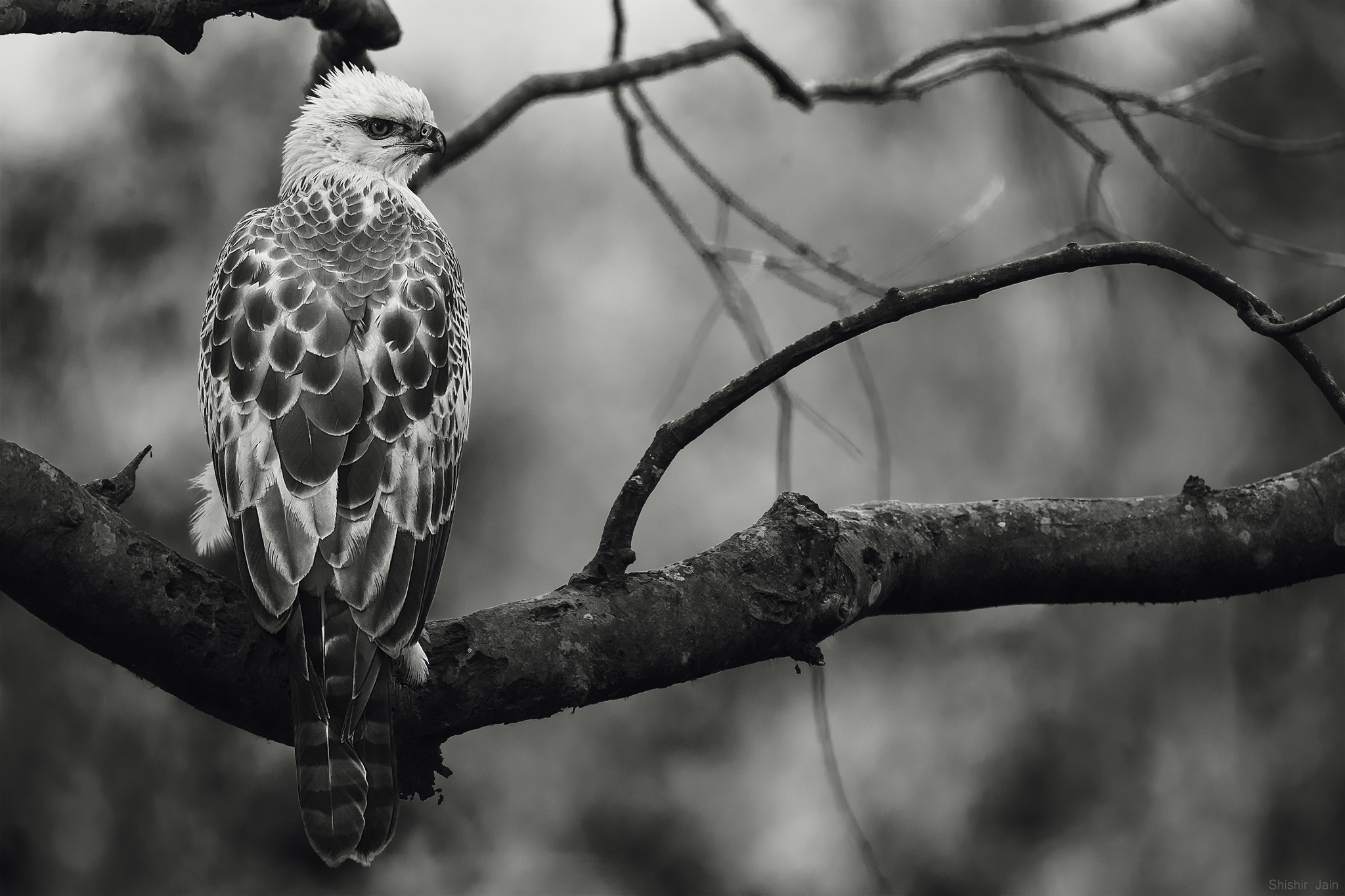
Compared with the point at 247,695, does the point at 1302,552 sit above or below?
above

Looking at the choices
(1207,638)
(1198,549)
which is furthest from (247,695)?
(1207,638)

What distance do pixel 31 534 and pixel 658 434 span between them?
123cm

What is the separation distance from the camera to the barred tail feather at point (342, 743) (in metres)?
2.22

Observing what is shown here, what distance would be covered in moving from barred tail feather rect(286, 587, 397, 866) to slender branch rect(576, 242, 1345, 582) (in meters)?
0.52

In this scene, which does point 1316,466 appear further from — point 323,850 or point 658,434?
point 323,850

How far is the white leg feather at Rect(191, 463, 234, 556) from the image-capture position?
10.4ft

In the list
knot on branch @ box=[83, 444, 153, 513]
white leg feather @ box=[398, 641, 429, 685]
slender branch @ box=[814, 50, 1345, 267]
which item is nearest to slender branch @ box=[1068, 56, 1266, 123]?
slender branch @ box=[814, 50, 1345, 267]

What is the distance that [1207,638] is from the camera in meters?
8.73

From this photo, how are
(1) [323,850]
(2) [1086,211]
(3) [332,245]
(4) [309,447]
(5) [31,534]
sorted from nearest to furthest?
1. (5) [31,534]
2. (1) [323,850]
3. (4) [309,447]
4. (3) [332,245]
5. (2) [1086,211]

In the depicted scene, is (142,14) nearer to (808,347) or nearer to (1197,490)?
(808,347)

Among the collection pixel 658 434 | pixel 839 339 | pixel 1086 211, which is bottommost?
pixel 658 434
